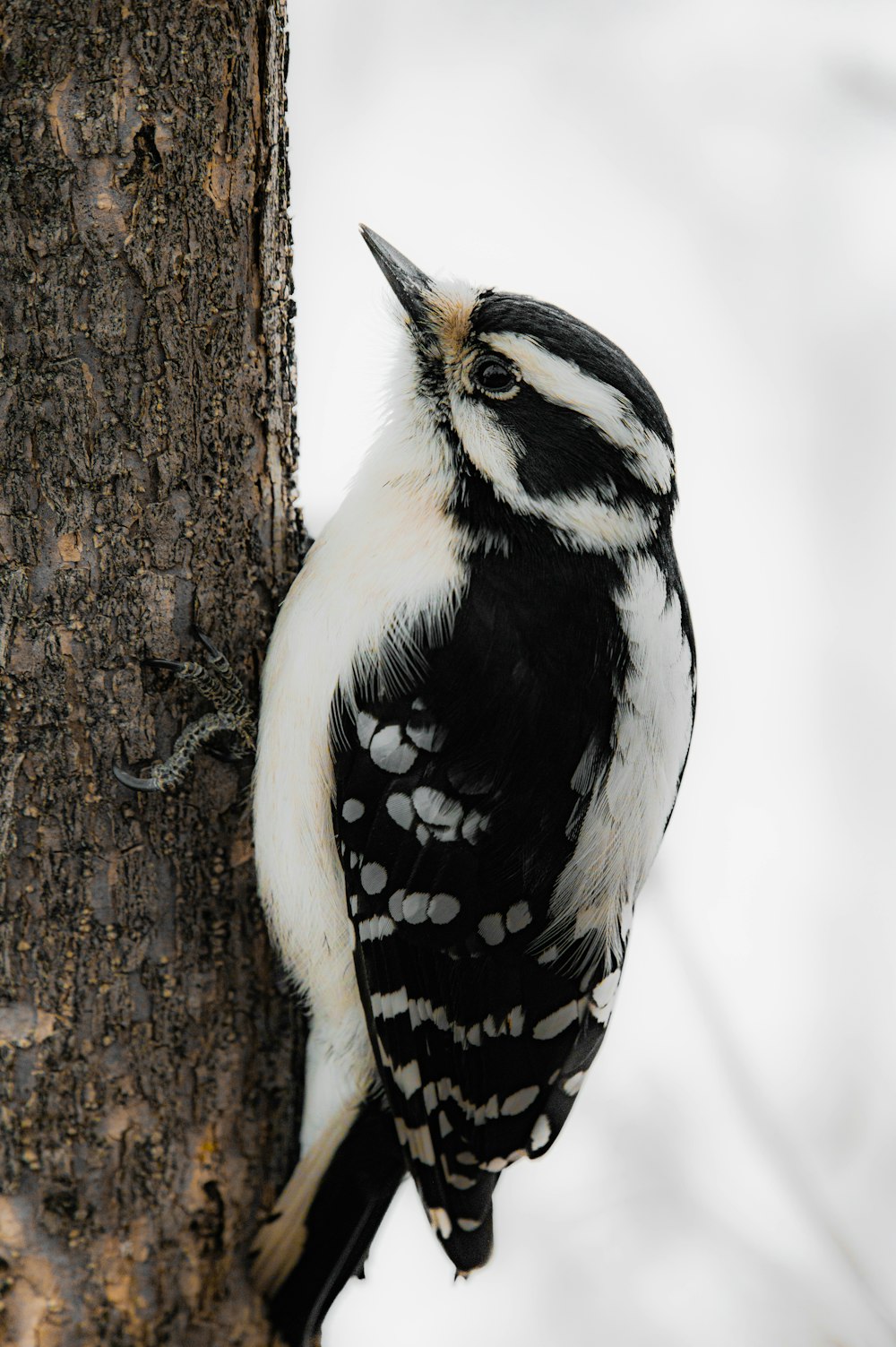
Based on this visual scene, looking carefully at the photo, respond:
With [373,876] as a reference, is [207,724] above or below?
above

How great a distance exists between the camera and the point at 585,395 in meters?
2.03

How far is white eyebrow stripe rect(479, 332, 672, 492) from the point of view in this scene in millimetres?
2025

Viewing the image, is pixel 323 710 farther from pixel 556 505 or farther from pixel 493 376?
pixel 493 376

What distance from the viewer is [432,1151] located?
201 cm

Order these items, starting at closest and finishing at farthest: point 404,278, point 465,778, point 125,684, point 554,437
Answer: point 125,684 < point 465,778 < point 554,437 < point 404,278

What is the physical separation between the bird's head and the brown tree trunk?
44 cm

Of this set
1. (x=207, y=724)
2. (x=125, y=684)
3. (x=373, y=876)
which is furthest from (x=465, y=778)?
(x=125, y=684)

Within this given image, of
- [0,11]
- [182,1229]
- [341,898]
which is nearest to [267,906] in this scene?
[341,898]

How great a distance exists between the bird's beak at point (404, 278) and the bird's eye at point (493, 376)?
0.16 m

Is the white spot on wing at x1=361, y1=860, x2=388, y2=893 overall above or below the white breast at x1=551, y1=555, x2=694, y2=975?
below

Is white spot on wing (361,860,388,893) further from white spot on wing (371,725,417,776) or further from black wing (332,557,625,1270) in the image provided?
white spot on wing (371,725,417,776)

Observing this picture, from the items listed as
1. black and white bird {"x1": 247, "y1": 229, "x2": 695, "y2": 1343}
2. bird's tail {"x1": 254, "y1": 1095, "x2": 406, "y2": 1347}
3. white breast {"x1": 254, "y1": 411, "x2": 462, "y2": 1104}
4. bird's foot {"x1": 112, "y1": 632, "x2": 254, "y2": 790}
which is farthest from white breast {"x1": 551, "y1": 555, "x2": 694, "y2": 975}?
bird's foot {"x1": 112, "y1": 632, "x2": 254, "y2": 790}

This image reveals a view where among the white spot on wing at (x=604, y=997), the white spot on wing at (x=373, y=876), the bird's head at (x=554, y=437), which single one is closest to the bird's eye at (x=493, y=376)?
the bird's head at (x=554, y=437)

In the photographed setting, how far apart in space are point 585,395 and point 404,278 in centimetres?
51
